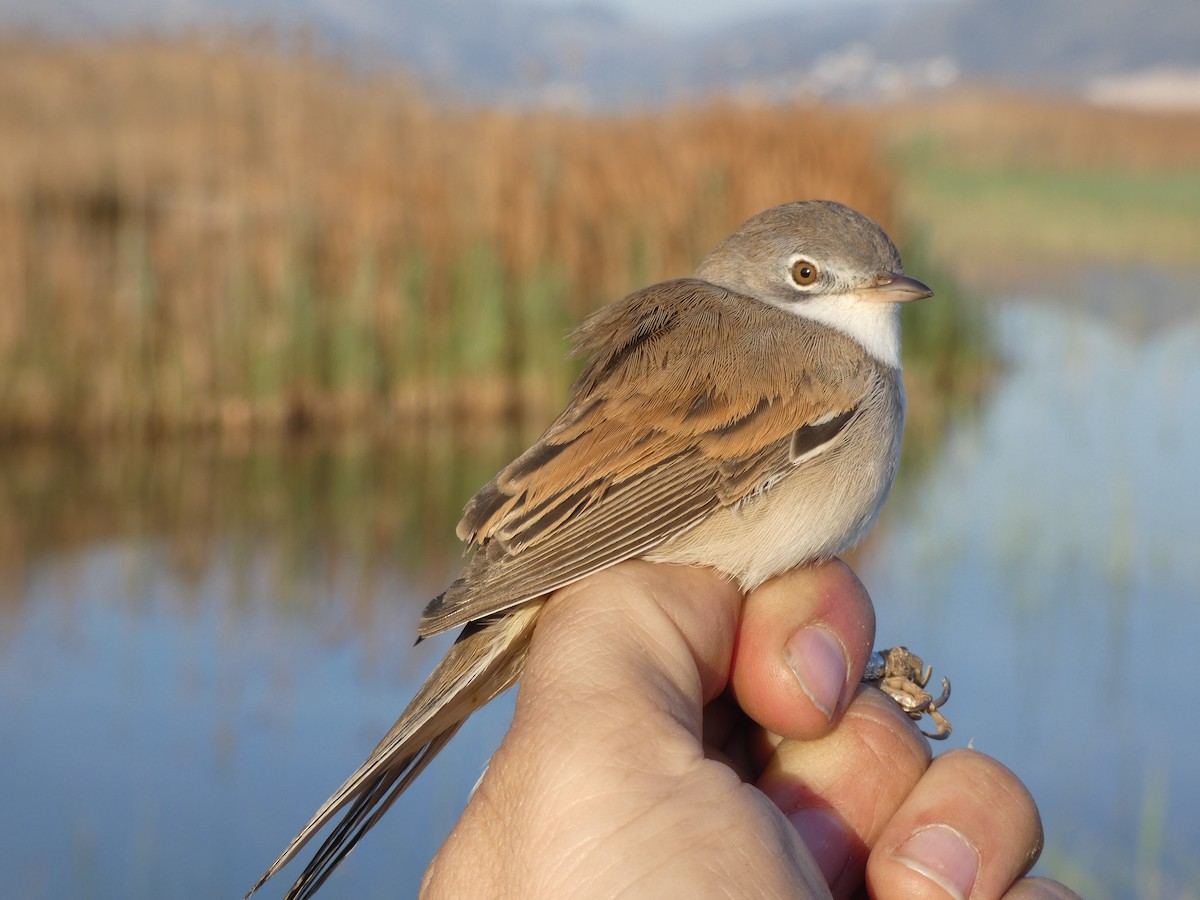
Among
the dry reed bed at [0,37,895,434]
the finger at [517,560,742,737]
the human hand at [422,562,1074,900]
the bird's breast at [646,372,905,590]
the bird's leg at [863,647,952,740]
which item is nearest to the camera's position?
the human hand at [422,562,1074,900]

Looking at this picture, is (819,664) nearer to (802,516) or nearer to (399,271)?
(802,516)

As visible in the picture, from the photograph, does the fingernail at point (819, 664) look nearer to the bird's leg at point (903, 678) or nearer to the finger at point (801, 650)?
the finger at point (801, 650)

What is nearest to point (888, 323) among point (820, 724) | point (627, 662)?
point (820, 724)

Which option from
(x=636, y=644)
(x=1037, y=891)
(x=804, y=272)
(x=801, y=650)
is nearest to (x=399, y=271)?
(x=804, y=272)

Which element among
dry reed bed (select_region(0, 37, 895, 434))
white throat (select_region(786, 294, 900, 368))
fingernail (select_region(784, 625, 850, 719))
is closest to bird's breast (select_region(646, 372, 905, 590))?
fingernail (select_region(784, 625, 850, 719))

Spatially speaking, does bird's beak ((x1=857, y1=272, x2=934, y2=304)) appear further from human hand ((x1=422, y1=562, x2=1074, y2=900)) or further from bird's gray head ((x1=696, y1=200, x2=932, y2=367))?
human hand ((x1=422, y1=562, x2=1074, y2=900))

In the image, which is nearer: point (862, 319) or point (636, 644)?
point (636, 644)

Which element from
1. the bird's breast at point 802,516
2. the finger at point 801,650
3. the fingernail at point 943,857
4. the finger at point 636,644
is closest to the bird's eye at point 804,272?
the bird's breast at point 802,516
